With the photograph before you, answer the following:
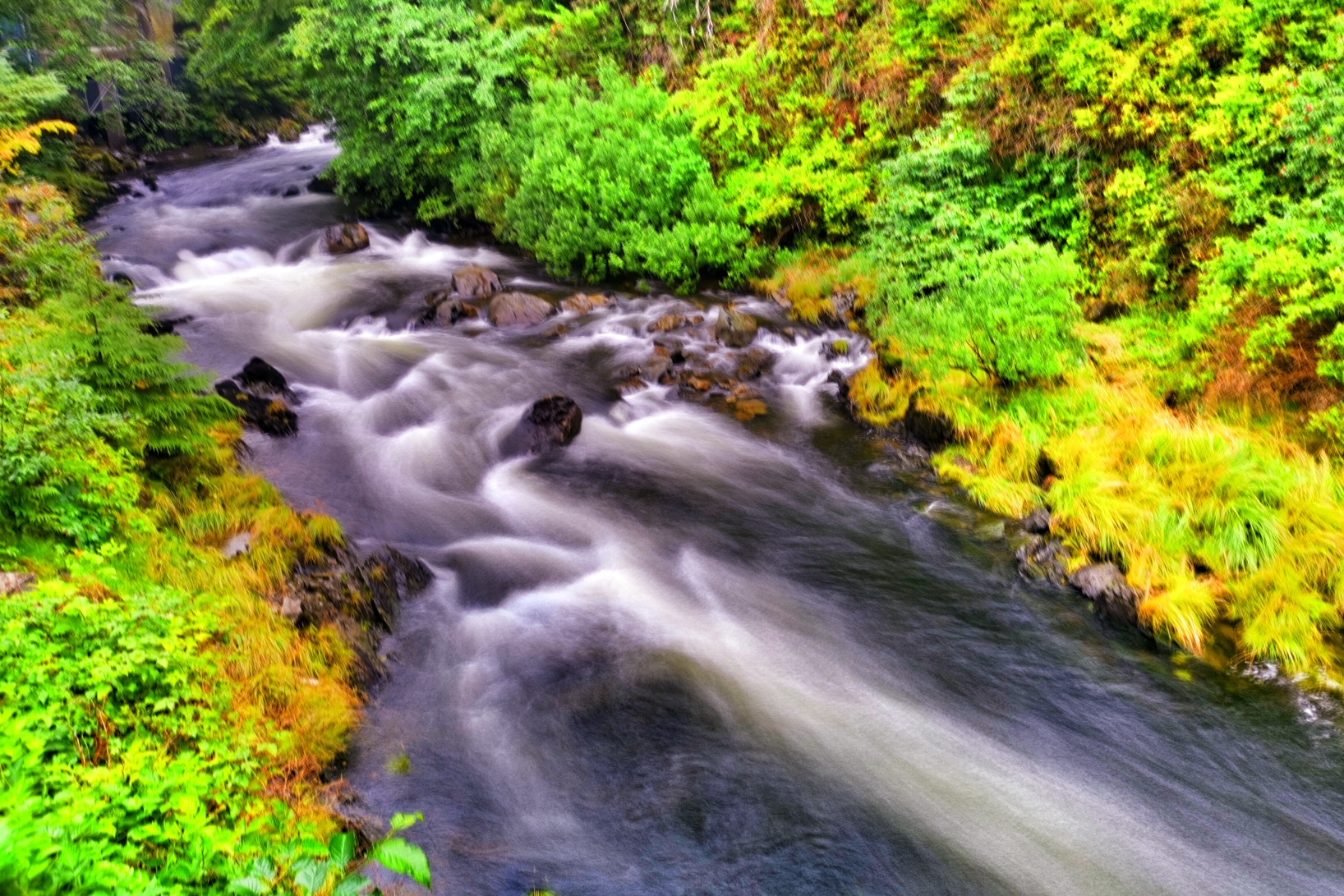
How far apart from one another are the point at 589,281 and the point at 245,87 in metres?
23.0

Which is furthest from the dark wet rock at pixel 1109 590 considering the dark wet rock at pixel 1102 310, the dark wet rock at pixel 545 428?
the dark wet rock at pixel 545 428

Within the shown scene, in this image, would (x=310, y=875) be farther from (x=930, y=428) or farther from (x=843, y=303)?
(x=843, y=303)

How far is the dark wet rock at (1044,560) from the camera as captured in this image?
25.7 feet

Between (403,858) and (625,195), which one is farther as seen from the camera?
(625,195)

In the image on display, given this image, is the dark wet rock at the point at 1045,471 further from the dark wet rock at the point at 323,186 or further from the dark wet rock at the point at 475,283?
the dark wet rock at the point at 323,186

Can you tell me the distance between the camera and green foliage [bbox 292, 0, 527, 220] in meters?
17.0

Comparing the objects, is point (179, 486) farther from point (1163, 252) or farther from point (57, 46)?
point (57, 46)

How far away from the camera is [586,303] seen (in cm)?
1434

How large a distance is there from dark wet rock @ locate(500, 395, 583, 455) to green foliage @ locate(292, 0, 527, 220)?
9.12 metres

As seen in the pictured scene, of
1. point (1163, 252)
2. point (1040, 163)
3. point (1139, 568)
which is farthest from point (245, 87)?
point (1139, 568)

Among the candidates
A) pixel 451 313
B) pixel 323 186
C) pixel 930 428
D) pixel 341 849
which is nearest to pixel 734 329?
pixel 930 428

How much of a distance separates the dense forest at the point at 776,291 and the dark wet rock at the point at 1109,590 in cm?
14

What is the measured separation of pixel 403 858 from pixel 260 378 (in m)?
9.14

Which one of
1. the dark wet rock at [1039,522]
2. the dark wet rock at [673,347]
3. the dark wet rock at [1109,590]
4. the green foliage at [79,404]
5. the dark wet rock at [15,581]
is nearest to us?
the dark wet rock at [15,581]
